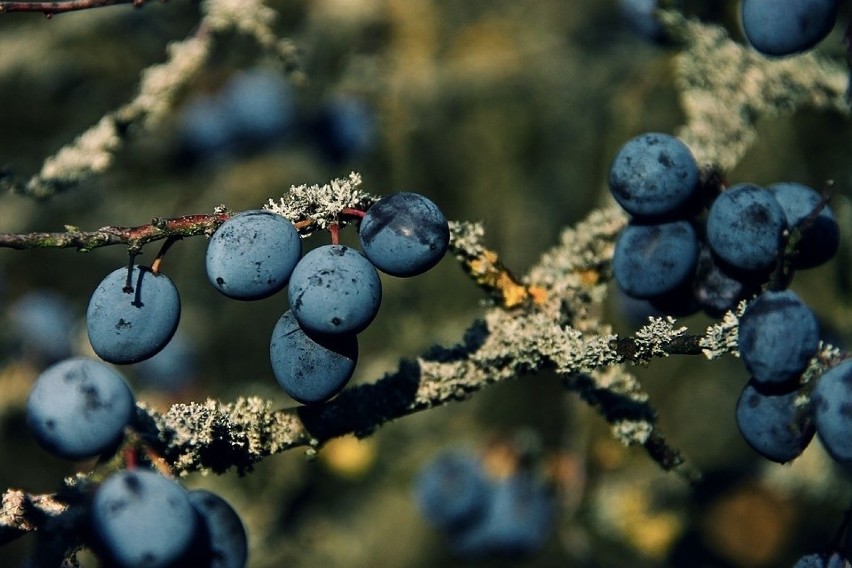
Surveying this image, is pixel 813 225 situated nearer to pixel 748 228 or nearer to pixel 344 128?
pixel 748 228

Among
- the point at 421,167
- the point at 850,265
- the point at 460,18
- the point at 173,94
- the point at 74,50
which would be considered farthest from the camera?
the point at 460,18

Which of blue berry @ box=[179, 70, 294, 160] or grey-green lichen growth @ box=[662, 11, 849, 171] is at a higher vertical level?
grey-green lichen growth @ box=[662, 11, 849, 171]

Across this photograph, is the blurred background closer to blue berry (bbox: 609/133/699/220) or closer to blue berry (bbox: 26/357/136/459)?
blue berry (bbox: 609/133/699/220)

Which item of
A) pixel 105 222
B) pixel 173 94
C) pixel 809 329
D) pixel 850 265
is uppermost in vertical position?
pixel 809 329

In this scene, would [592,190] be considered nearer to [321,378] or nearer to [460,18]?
[460,18]

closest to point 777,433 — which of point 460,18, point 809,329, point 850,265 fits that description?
point 809,329

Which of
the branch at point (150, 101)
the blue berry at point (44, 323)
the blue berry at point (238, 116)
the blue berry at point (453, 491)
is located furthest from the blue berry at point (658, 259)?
the blue berry at point (44, 323)

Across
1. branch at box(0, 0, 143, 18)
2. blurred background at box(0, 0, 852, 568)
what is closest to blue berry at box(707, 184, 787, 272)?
branch at box(0, 0, 143, 18)
